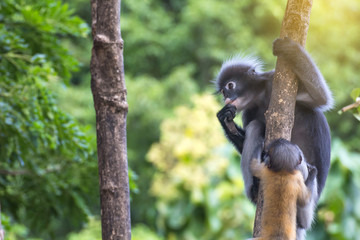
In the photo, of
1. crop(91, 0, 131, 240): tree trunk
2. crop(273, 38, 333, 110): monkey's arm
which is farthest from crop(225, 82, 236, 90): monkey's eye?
crop(91, 0, 131, 240): tree trunk

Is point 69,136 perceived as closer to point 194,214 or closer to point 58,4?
point 58,4

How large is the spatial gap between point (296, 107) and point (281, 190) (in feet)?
3.32

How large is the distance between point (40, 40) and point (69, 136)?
900 millimetres

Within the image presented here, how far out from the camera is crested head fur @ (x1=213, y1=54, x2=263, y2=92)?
3.91 m

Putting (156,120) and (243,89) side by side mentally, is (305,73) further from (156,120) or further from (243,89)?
(156,120)

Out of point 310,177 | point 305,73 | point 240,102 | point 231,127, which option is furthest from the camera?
point 240,102

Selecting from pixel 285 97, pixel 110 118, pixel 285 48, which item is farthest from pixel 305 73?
pixel 110 118

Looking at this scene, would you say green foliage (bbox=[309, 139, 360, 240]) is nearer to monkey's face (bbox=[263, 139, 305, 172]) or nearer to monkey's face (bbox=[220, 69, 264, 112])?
monkey's face (bbox=[220, 69, 264, 112])

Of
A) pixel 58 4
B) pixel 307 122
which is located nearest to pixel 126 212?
pixel 307 122

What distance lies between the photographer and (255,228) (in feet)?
9.00

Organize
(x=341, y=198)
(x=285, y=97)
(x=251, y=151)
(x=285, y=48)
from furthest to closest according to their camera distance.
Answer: (x=341, y=198)
(x=251, y=151)
(x=285, y=48)
(x=285, y=97)

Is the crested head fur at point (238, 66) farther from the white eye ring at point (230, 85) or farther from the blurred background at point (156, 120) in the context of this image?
the blurred background at point (156, 120)

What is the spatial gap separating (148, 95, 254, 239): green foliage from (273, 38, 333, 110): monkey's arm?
6.56 m

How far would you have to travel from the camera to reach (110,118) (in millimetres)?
2354
